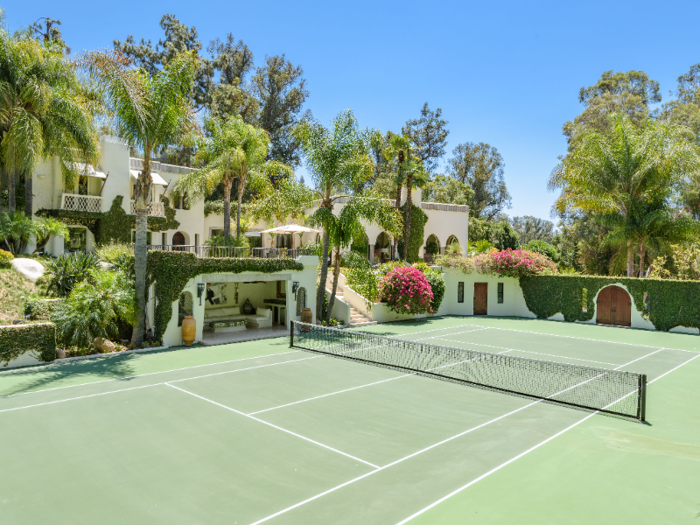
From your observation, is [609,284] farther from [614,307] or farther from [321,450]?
[321,450]

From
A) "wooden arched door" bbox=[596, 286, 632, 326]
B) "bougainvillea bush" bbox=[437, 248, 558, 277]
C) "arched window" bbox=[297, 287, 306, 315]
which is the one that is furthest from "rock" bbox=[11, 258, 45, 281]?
"wooden arched door" bbox=[596, 286, 632, 326]

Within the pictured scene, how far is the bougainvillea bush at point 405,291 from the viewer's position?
1081 inches

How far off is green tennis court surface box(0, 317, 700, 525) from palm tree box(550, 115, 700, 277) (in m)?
16.5

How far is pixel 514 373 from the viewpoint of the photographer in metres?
15.3

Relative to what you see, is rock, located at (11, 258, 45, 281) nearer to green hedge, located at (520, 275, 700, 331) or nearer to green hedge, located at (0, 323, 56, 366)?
green hedge, located at (0, 323, 56, 366)

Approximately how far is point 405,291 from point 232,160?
12.1m

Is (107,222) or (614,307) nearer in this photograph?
(614,307)

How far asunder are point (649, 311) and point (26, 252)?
32417 mm

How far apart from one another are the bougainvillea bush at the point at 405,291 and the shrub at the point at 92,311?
14004mm

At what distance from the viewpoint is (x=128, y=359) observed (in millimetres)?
16656

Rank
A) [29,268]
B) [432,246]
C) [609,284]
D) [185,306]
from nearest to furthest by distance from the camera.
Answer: [185,306], [29,268], [609,284], [432,246]

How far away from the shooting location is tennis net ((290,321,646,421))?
1229cm

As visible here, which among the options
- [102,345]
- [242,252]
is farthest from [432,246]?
[102,345]

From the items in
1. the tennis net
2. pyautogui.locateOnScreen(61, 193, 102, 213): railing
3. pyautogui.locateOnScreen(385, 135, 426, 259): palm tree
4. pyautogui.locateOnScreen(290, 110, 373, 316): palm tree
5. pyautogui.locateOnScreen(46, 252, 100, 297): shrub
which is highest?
pyautogui.locateOnScreen(385, 135, 426, 259): palm tree
